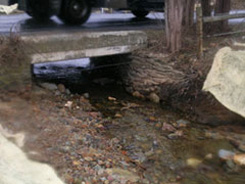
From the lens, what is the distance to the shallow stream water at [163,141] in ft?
15.9

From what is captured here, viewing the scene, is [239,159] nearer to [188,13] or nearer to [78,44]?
[78,44]

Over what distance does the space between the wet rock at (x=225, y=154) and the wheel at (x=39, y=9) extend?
220 inches

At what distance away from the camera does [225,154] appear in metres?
5.36

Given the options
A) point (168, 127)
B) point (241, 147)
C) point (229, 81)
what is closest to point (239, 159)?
point (241, 147)

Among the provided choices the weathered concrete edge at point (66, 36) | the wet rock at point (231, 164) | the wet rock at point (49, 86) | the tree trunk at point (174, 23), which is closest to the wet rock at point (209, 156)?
the wet rock at point (231, 164)

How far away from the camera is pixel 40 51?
21.4 feet

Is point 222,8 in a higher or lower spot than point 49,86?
higher

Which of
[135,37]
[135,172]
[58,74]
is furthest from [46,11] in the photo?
[135,172]

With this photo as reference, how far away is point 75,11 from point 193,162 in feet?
18.3

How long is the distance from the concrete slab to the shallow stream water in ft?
3.98

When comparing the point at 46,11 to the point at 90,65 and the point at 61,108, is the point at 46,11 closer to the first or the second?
the point at 90,65

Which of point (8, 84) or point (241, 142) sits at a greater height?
point (8, 84)

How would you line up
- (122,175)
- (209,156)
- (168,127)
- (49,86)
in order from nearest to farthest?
1. (122,175)
2. (209,156)
3. (168,127)
4. (49,86)

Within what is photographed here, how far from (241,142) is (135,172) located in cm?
219
